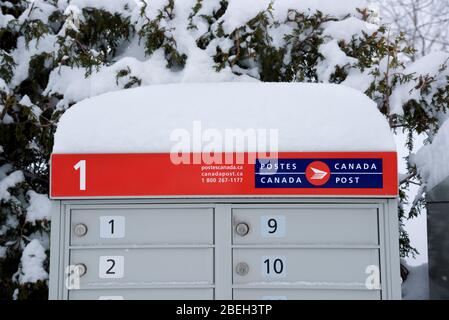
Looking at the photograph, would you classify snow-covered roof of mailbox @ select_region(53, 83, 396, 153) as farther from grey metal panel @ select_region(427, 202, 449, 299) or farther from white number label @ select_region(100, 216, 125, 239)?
grey metal panel @ select_region(427, 202, 449, 299)

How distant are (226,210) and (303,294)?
29.6 inches

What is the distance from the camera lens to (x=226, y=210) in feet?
11.5

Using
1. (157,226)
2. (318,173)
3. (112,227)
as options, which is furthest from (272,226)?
(112,227)

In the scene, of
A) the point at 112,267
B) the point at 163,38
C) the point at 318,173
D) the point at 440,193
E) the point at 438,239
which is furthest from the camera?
the point at 163,38

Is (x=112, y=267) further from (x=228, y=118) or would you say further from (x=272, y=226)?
(x=228, y=118)

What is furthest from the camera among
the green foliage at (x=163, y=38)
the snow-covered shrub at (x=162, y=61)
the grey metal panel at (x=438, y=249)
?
the green foliage at (x=163, y=38)

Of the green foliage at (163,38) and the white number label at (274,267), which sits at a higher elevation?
the green foliage at (163,38)

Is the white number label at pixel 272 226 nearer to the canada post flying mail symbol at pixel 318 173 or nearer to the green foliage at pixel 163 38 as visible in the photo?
the canada post flying mail symbol at pixel 318 173

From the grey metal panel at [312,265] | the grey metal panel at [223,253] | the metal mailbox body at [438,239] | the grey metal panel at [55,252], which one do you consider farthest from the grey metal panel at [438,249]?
the grey metal panel at [55,252]

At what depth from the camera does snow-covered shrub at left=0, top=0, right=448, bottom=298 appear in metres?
5.05

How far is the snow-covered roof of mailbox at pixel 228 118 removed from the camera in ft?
11.4

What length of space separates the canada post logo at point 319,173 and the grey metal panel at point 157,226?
1.54ft

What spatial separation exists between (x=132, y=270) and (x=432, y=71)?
11.4 feet
